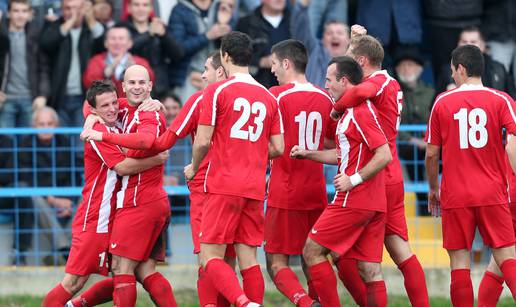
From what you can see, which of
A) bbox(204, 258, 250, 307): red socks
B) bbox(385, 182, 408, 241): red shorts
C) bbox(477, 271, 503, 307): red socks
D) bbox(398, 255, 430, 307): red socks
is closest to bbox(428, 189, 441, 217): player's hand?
bbox(385, 182, 408, 241): red shorts

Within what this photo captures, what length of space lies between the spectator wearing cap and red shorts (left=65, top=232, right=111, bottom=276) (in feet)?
12.6

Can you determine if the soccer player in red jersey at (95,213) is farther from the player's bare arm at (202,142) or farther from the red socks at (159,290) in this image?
the player's bare arm at (202,142)

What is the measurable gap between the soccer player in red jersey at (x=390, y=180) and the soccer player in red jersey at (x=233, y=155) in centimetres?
98

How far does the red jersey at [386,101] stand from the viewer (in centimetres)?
1167

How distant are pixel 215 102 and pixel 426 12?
19.1 ft

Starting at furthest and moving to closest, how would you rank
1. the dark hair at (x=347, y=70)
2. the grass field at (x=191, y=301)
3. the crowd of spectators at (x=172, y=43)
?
the crowd of spectators at (x=172, y=43) → the grass field at (x=191, y=301) → the dark hair at (x=347, y=70)

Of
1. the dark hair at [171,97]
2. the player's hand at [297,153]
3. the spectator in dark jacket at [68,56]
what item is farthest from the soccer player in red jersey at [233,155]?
the spectator in dark jacket at [68,56]

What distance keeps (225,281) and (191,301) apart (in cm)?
314

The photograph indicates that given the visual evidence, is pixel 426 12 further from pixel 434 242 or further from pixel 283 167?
pixel 283 167

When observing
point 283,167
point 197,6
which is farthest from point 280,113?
point 197,6

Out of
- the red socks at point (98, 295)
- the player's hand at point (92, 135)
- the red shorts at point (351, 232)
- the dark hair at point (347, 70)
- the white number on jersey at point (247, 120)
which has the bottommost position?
the red socks at point (98, 295)

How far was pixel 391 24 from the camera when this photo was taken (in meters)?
16.4

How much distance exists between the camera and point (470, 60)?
12.1m

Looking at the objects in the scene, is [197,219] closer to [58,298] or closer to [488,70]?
[58,298]
